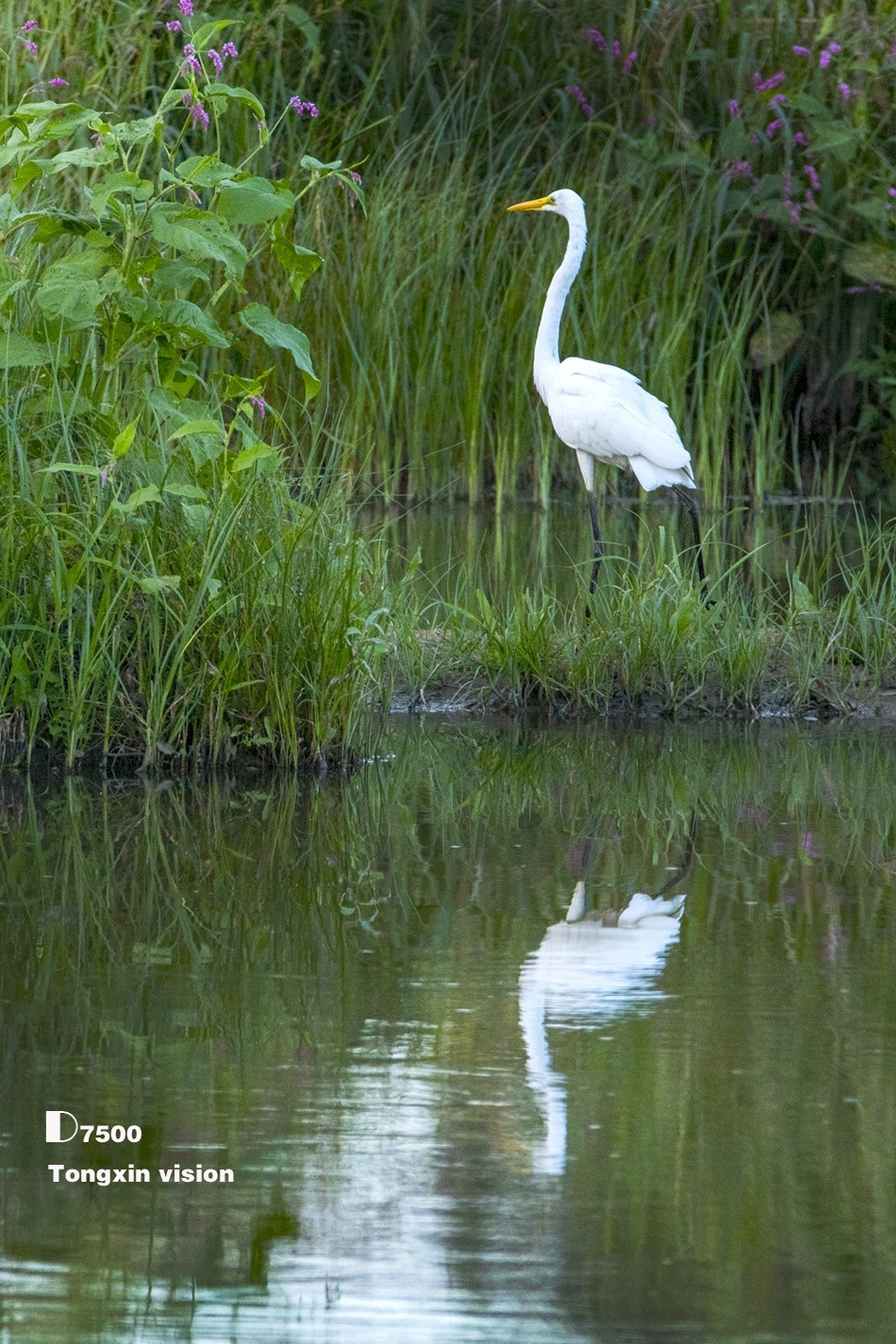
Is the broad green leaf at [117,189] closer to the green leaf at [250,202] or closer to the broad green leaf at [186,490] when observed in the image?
the green leaf at [250,202]

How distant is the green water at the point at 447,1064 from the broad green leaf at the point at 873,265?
22.8ft

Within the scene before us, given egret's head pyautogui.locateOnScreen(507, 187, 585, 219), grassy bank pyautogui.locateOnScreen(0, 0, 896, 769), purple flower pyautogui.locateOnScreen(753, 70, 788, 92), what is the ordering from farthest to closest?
purple flower pyautogui.locateOnScreen(753, 70, 788, 92) → egret's head pyautogui.locateOnScreen(507, 187, 585, 219) → grassy bank pyautogui.locateOnScreen(0, 0, 896, 769)

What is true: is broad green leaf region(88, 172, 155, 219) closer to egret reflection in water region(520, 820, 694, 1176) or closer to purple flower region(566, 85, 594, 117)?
egret reflection in water region(520, 820, 694, 1176)

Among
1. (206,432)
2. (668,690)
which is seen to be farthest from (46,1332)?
(668,690)

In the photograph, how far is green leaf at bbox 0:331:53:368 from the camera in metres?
5.15

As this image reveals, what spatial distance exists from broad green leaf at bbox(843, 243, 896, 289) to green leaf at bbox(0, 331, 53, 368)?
22.9 feet

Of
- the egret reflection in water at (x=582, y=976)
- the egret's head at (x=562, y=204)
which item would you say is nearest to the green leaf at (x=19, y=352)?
the egret reflection in water at (x=582, y=976)

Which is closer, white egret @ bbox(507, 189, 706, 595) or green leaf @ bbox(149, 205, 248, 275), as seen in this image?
green leaf @ bbox(149, 205, 248, 275)

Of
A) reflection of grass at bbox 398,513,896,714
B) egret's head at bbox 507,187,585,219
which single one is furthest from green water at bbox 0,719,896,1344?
egret's head at bbox 507,187,585,219

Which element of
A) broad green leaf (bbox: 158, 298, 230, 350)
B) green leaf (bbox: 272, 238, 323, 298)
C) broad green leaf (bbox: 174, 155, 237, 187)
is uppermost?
broad green leaf (bbox: 174, 155, 237, 187)

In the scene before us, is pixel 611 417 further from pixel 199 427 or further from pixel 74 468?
pixel 74 468

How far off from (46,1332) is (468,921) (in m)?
1.69

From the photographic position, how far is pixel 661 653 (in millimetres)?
6035

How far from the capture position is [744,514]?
10211 millimetres
